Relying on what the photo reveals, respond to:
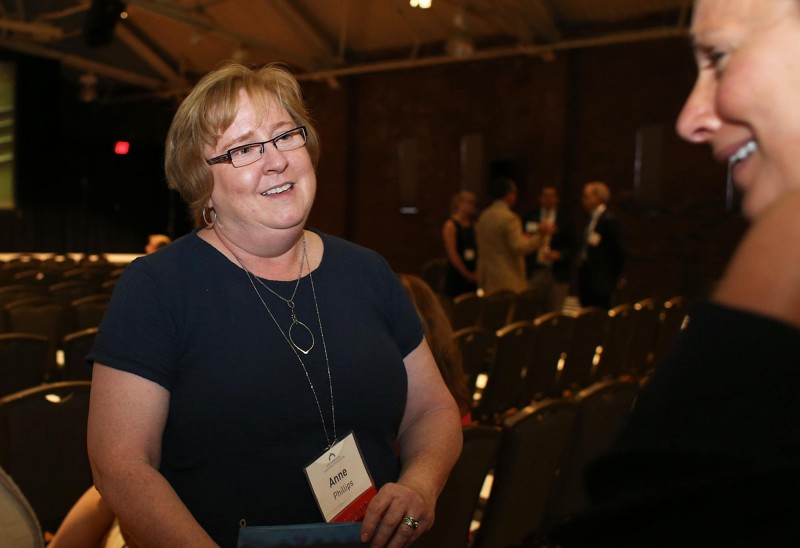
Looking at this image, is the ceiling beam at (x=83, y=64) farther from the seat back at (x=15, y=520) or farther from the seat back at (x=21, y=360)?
the seat back at (x=15, y=520)

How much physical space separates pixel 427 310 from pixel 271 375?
3.53ft

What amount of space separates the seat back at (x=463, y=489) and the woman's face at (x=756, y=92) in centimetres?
183

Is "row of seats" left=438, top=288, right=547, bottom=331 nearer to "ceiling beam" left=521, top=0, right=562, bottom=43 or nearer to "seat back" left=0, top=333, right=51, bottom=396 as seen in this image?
"seat back" left=0, top=333, right=51, bottom=396

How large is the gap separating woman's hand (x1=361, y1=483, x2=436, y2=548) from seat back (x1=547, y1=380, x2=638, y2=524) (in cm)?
131

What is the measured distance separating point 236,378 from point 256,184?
16.7 inches

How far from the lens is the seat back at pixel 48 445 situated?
2.60 m

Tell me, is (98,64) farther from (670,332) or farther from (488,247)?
(670,332)

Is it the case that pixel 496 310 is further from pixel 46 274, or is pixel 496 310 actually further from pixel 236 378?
pixel 46 274

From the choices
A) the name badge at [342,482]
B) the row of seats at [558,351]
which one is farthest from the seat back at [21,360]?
the name badge at [342,482]

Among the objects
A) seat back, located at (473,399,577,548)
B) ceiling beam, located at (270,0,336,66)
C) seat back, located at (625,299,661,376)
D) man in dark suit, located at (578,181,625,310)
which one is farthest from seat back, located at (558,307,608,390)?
ceiling beam, located at (270,0,336,66)

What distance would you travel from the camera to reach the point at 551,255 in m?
7.95

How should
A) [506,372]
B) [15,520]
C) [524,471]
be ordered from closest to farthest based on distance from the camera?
1. [15,520]
2. [524,471]
3. [506,372]

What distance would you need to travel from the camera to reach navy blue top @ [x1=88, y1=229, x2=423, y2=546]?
1499mm

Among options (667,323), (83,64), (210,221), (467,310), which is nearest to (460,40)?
(467,310)
